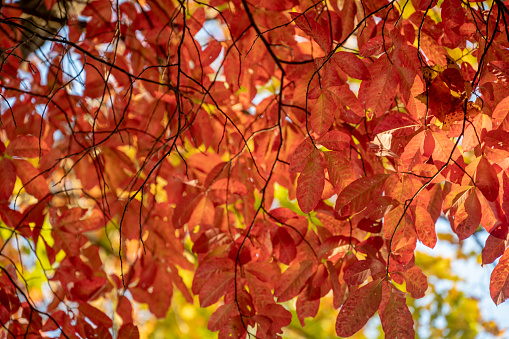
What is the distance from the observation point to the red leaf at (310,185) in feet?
2.85

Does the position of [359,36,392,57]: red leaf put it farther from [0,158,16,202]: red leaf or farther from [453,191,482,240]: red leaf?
[0,158,16,202]: red leaf

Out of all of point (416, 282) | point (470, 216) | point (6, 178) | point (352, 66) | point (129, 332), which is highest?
point (352, 66)

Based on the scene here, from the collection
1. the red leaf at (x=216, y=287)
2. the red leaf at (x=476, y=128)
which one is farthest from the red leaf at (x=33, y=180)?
the red leaf at (x=476, y=128)

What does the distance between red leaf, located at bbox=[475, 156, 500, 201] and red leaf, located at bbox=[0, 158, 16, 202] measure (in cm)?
123

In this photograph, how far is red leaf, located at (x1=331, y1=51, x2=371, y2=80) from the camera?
2.96 ft

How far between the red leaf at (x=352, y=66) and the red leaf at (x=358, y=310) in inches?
18.0

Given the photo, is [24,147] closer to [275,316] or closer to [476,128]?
[275,316]

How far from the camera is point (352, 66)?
907 millimetres

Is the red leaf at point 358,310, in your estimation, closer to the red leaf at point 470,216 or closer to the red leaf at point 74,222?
the red leaf at point 470,216

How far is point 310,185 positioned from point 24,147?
2.96 feet

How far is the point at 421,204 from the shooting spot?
90 cm

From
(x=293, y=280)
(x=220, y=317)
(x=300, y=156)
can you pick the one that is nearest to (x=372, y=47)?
(x=300, y=156)

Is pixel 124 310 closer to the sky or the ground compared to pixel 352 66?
closer to the ground

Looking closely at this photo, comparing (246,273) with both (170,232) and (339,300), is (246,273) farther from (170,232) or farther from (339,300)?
(170,232)
